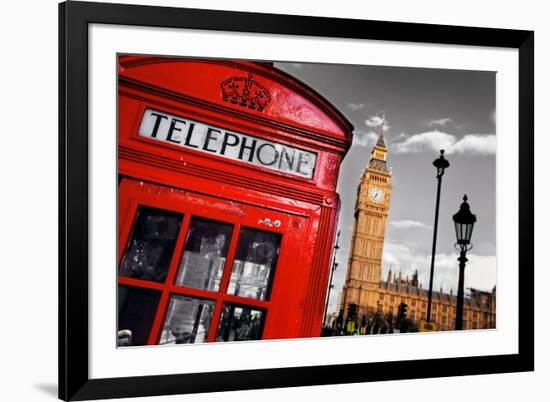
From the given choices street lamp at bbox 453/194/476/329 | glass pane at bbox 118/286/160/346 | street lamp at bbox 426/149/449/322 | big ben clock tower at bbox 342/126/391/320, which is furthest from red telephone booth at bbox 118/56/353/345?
street lamp at bbox 453/194/476/329

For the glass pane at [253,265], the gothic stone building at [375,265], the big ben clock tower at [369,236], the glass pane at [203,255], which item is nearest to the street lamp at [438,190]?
the gothic stone building at [375,265]

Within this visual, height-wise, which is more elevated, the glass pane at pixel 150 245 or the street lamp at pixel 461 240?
the street lamp at pixel 461 240

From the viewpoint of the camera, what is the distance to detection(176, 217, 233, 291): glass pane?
10.3ft

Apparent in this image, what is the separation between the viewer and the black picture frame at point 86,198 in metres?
2.91

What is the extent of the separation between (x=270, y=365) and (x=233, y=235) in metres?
0.62

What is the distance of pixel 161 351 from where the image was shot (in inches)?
121

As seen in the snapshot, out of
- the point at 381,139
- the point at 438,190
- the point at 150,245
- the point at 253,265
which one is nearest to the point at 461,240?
the point at 438,190

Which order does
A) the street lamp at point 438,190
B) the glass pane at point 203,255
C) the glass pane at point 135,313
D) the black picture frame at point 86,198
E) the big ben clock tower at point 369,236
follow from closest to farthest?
the black picture frame at point 86,198 < the glass pane at point 135,313 < the glass pane at point 203,255 < the big ben clock tower at point 369,236 < the street lamp at point 438,190

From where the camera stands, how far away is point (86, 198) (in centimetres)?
293

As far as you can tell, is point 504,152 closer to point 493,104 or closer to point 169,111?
point 493,104

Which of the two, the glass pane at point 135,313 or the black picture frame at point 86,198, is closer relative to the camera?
the black picture frame at point 86,198

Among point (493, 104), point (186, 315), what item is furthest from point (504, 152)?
point (186, 315)

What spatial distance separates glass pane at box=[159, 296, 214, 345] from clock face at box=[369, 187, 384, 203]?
943 millimetres

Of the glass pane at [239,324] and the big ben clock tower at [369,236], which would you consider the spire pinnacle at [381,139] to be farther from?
the glass pane at [239,324]
